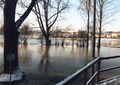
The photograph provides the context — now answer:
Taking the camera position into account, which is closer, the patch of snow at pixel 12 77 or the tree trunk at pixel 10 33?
the patch of snow at pixel 12 77

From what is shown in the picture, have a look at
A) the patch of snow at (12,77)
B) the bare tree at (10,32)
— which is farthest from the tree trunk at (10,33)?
the patch of snow at (12,77)

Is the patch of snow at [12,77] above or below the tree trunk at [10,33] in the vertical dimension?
below

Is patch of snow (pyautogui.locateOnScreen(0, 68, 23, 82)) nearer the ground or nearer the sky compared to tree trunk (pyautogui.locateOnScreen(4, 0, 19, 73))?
nearer the ground

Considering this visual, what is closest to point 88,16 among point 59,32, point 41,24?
point 41,24

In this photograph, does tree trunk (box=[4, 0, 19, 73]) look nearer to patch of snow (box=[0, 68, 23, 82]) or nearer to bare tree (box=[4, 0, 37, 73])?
bare tree (box=[4, 0, 37, 73])

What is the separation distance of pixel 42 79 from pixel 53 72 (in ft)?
8.22

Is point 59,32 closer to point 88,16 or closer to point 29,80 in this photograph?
point 88,16

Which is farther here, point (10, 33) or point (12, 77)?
point (10, 33)

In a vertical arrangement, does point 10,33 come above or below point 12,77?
above

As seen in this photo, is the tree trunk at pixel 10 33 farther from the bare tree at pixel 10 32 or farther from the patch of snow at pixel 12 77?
the patch of snow at pixel 12 77

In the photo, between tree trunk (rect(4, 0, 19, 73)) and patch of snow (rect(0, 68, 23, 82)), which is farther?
tree trunk (rect(4, 0, 19, 73))

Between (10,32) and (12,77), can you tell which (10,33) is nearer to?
(10,32)

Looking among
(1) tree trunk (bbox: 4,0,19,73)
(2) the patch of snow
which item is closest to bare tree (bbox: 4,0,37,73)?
(1) tree trunk (bbox: 4,0,19,73)

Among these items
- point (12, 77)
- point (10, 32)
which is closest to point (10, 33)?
point (10, 32)
